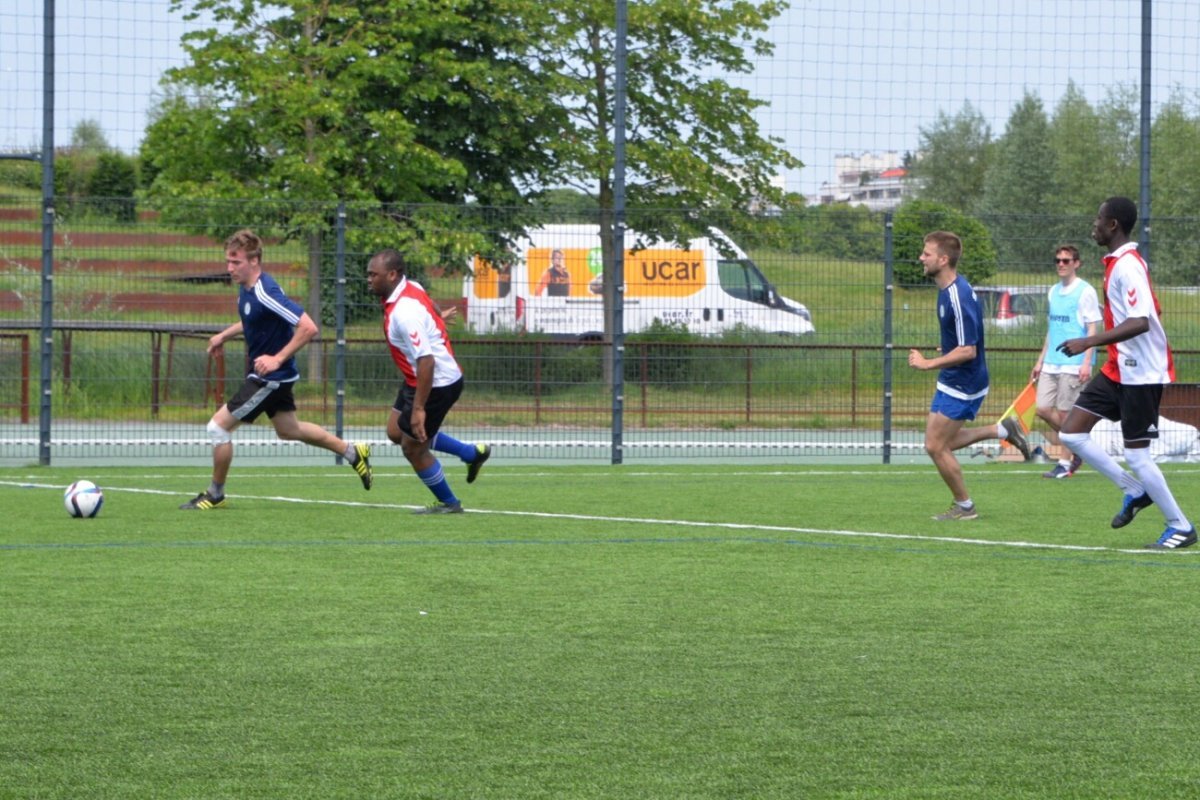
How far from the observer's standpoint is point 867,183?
58.1ft

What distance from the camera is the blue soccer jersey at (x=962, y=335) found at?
10562 mm

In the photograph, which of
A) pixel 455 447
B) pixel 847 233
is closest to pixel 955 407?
pixel 455 447

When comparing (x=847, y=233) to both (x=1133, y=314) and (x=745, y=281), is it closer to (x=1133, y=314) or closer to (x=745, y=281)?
(x=745, y=281)

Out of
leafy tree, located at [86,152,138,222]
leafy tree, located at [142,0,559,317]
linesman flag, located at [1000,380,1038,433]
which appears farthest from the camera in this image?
leafy tree, located at [142,0,559,317]

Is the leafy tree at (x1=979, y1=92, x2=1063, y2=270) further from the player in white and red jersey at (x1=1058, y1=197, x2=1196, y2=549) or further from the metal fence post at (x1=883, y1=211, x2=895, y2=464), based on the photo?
the player in white and red jersey at (x1=1058, y1=197, x2=1196, y2=549)

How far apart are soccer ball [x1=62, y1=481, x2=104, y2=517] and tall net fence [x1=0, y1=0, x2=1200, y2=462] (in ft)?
18.6

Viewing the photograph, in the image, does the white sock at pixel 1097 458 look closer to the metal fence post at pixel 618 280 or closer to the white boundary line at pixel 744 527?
the white boundary line at pixel 744 527

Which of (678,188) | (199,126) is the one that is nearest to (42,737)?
(678,188)

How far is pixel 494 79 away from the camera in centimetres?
2809

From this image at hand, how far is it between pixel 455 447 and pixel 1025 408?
7.39 m

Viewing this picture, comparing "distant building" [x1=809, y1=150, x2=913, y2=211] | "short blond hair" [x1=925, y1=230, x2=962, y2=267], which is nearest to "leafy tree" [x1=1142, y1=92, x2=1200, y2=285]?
"distant building" [x1=809, y1=150, x2=913, y2=211]

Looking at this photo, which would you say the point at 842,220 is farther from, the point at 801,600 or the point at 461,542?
the point at 801,600

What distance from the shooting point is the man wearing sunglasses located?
1404 cm

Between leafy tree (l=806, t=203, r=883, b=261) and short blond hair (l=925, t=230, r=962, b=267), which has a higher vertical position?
leafy tree (l=806, t=203, r=883, b=261)
